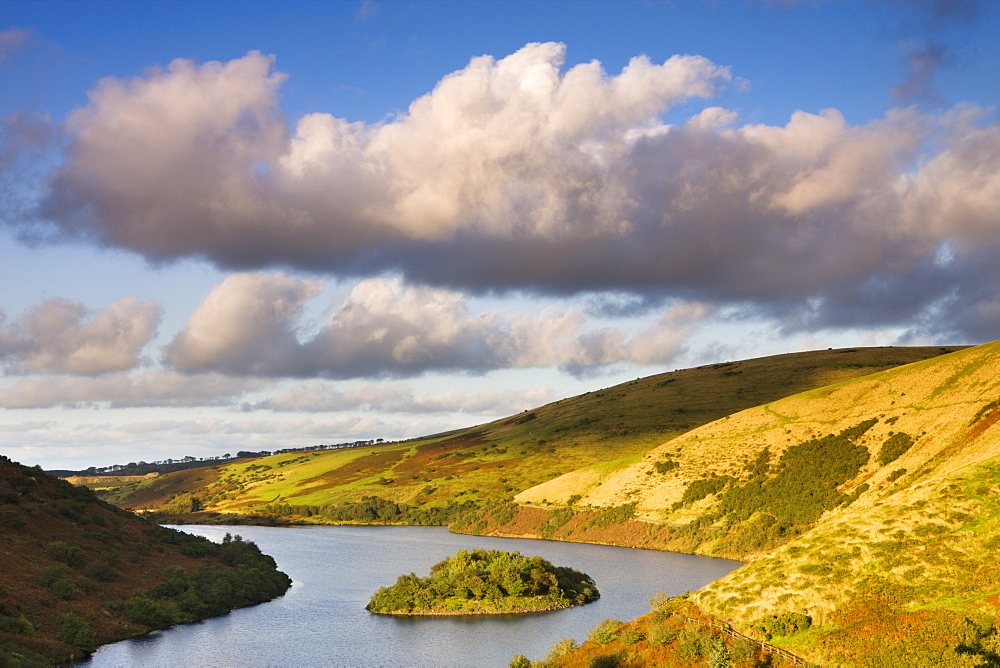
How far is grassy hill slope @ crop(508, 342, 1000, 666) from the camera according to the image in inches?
1805

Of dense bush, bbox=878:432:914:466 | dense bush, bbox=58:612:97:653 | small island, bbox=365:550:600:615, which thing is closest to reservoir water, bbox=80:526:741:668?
dense bush, bbox=58:612:97:653

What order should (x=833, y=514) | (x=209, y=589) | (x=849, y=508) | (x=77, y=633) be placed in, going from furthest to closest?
(x=833, y=514) < (x=849, y=508) < (x=209, y=589) < (x=77, y=633)

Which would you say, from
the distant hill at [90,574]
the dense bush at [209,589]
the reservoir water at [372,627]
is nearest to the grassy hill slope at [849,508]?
the reservoir water at [372,627]

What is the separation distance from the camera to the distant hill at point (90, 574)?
6328cm

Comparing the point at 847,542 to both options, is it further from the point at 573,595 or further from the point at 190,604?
the point at 190,604

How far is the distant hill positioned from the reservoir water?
2592 millimetres

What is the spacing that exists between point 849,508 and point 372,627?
71233 mm

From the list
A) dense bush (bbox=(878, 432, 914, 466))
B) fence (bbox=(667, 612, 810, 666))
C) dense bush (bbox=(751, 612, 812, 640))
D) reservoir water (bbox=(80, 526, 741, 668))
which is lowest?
reservoir water (bbox=(80, 526, 741, 668))

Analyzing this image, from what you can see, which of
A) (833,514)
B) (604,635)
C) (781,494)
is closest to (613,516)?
(781,494)

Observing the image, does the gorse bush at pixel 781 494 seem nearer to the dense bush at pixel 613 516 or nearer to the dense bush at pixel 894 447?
the dense bush at pixel 894 447

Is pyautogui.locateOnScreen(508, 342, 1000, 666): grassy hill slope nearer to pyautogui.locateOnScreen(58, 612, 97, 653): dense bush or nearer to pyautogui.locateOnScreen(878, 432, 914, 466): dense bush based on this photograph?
pyautogui.locateOnScreen(878, 432, 914, 466): dense bush

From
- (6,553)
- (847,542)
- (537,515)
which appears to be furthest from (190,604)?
(537,515)

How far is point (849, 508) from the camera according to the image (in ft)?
365

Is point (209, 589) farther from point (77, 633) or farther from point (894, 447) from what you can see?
point (894, 447)
